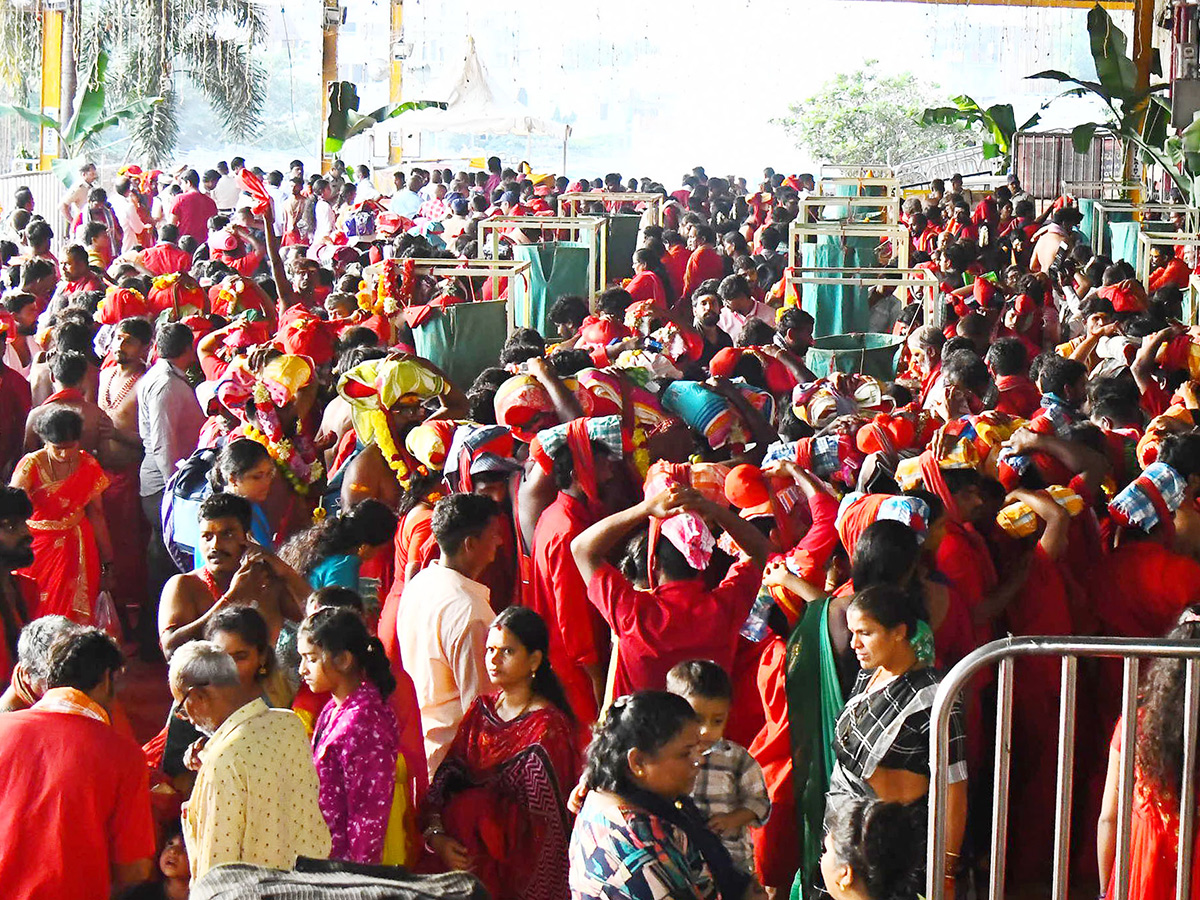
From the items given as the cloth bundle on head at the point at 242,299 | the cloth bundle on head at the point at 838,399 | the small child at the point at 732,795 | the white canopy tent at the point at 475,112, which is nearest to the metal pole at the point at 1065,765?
the small child at the point at 732,795

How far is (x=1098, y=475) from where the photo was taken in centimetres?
492

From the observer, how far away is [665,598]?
402cm

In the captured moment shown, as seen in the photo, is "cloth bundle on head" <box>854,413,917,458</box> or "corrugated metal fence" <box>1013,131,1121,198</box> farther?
"corrugated metal fence" <box>1013,131,1121,198</box>

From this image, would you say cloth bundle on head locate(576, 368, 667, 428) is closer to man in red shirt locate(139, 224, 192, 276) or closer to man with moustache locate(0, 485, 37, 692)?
man with moustache locate(0, 485, 37, 692)

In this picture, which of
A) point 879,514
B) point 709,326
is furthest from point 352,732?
point 709,326

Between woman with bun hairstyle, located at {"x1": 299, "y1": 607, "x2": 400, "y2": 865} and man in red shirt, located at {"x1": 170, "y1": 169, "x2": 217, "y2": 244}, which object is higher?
man in red shirt, located at {"x1": 170, "y1": 169, "x2": 217, "y2": 244}

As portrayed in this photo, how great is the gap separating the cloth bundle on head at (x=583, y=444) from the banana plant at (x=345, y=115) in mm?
16460

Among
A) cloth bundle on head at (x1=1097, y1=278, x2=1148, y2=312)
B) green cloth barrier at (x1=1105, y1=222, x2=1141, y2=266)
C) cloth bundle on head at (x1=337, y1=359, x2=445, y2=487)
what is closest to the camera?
cloth bundle on head at (x1=337, y1=359, x2=445, y2=487)

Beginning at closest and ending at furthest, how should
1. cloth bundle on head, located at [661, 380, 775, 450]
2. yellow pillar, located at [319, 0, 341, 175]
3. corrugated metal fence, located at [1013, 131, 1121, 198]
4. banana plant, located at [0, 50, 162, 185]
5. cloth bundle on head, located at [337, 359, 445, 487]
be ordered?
1. cloth bundle on head, located at [337, 359, 445, 487]
2. cloth bundle on head, located at [661, 380, 775, 450]
3. banana plant, located at [0, 50, 162, 185]
4. corrugated metal fence, located at [1013, 131, 1121, 198]
5. yellow pillar, located at [319, 0, 341, 175]

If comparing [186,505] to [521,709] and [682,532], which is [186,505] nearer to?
[682,532]

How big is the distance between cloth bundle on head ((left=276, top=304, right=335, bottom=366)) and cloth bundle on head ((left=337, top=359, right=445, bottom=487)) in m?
1.35

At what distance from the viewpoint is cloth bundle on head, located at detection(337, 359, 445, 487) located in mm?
5473

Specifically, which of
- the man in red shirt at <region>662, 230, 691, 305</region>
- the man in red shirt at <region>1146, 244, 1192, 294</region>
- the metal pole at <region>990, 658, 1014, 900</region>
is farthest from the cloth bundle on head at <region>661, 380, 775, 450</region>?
the man in red shirt at <region>662, 230, 691, 305</region>

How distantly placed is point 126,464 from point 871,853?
4411 mm
